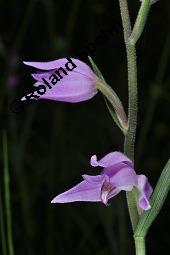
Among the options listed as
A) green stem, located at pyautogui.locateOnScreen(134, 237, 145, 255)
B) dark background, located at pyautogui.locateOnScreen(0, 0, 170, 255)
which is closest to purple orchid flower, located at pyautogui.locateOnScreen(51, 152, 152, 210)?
green stem, located at pyautogui.locateOnScreen(134, 237, 145, 255)

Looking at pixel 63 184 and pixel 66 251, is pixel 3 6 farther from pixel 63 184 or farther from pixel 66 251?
pixel 66 251

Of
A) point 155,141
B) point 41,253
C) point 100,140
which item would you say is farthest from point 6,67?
point 41,253

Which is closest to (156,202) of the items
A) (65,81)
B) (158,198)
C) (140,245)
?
(158,198)

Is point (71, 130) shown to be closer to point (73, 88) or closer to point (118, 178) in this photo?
point (73, 88)

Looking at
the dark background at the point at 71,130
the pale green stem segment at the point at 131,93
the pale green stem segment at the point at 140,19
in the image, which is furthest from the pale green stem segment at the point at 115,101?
the dark background at the point at 71,130

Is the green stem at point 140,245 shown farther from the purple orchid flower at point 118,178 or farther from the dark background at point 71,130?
the dark background at point 71,130

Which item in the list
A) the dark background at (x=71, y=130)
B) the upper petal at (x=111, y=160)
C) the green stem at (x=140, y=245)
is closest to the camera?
the upper petal at (x=111, y=160)

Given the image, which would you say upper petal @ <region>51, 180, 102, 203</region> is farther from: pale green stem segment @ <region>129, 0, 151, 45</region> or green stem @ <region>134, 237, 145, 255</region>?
pale green stem segment @ <region>129, 0, 151, 45</region>
